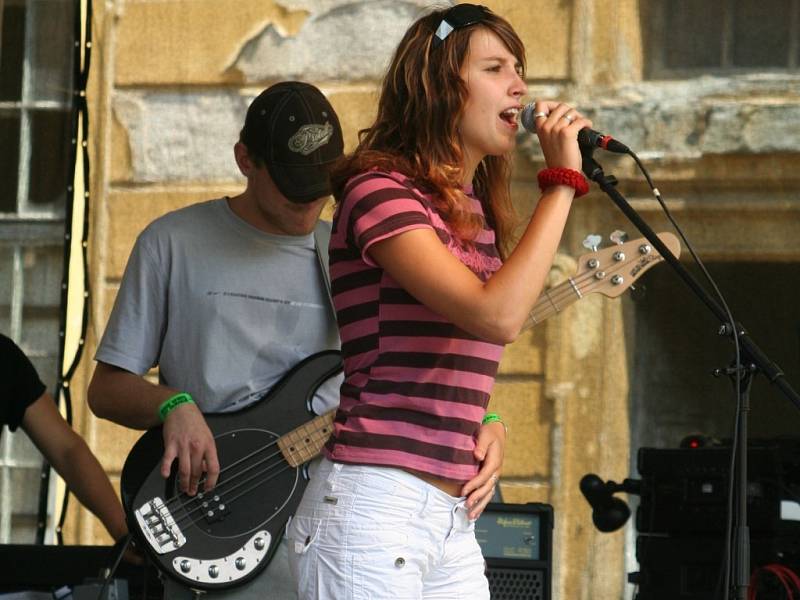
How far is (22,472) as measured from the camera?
4480 millimetres

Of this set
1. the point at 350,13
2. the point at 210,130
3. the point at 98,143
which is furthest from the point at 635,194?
the point at 98,143

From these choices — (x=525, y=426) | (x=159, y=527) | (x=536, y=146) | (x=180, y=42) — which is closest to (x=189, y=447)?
(x=159, y=527)

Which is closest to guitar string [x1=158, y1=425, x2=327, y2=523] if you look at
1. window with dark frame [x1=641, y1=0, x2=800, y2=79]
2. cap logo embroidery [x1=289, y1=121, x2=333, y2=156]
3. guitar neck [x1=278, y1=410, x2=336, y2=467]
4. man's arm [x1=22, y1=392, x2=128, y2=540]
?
guitar neck [x1=278, y1=410, x2=336, y2=467]

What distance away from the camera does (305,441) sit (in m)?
3.02

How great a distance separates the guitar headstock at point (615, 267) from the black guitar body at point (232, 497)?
65 centimetres

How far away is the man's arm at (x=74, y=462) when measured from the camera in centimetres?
330

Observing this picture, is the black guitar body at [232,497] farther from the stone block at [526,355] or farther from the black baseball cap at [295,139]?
the stone block at [526,355]

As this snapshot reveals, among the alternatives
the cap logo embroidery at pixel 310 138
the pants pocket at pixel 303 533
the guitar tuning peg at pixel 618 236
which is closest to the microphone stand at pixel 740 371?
the guitar tuning peg at pixel 618 236

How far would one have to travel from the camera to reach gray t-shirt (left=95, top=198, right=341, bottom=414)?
3053mm

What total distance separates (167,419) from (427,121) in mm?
1075

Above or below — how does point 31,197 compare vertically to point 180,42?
below

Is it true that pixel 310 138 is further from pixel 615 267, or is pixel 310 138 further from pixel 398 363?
pixel 398 363

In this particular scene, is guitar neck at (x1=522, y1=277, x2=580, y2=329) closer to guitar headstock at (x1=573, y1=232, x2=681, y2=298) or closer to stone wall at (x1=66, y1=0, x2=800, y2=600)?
guitar headstock at (x1=573, y1=232, x2=681, y2=298)

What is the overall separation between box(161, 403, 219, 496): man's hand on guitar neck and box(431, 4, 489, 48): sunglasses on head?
3.58ft
